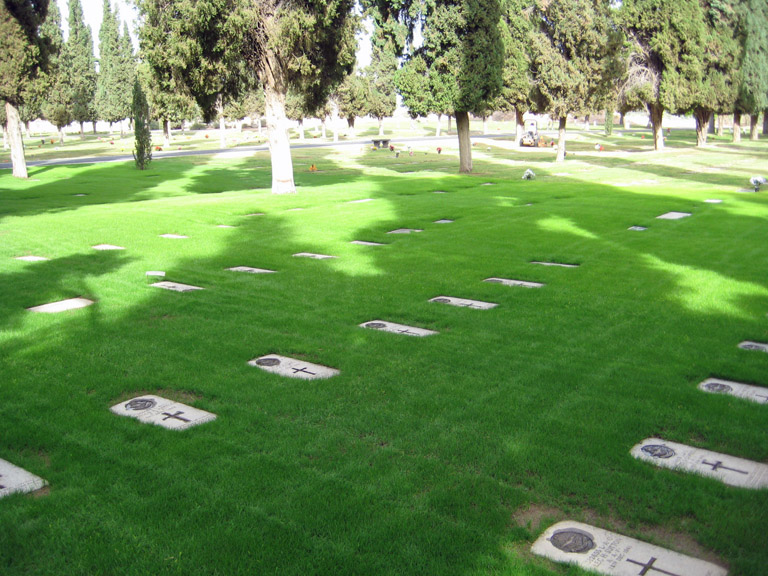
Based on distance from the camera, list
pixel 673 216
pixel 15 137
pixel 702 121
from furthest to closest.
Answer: pixel 702 121, pixel 15 137, pixel 673 216

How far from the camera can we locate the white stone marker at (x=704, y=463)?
148 inches

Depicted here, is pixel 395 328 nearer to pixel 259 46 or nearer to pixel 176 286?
pixel 176 286

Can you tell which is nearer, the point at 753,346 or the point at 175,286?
the point at 753,346

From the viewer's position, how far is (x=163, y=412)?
183 inches

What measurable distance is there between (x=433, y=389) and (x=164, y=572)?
2566mm

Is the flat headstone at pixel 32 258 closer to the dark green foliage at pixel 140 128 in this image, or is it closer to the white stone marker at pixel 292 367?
the white stone marker at pixel 292 367

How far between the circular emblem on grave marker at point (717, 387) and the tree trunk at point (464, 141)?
2499cm

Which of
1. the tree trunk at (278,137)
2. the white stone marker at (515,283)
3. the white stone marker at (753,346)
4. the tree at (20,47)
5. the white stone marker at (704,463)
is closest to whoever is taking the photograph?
the white stone marker at (704,463)

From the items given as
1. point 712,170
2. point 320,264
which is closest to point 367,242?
point 320,264

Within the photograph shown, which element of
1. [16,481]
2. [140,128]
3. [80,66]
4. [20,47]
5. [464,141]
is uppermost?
[80,66]

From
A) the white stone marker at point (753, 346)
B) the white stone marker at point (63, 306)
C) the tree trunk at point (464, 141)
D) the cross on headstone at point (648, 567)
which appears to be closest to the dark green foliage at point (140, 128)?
the tree trunk at point (464, 141)

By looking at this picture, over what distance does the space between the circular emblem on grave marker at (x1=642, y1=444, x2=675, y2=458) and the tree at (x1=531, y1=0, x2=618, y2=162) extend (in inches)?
1293

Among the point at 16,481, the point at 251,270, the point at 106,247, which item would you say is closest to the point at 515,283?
the point at 251,270

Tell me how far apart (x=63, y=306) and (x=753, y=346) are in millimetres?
A: 7223
